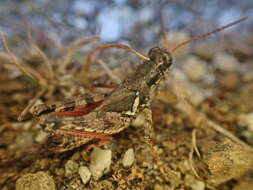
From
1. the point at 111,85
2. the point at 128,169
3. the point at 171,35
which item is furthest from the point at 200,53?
the point at 128,169

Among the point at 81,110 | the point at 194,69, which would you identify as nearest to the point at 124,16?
the point at 194,69

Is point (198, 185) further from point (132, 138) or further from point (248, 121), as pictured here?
→ point (248, 121)

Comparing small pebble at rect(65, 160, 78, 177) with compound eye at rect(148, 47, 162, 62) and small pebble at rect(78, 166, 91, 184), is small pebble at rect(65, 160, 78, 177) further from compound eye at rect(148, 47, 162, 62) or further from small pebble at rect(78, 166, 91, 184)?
compound eye at rect(148, 47, 162, 62)

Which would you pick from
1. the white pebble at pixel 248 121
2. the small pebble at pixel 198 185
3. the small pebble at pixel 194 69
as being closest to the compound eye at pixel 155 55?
the small pebble at pixel 198 185

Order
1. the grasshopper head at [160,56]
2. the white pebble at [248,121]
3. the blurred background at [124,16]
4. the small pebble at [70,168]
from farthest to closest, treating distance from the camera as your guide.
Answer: the blurred background at [124,16] → the white pebble at [248,121] → the grasshopper head at [160,56] → the small pebble at [70,168]

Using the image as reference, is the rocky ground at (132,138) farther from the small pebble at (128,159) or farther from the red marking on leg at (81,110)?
the red marking on leg at (81,110)

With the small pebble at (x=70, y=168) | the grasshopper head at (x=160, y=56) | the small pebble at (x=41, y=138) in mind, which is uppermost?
the grasshopper head at (x=160, y=56)

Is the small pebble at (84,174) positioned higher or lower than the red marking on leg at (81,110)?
lower
